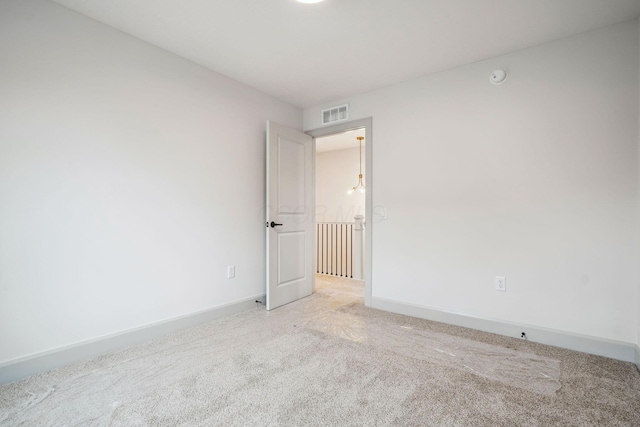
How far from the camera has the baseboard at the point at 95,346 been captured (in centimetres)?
185

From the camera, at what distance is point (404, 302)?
3.17 metres

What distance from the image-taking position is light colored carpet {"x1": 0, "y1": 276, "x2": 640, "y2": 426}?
152cm

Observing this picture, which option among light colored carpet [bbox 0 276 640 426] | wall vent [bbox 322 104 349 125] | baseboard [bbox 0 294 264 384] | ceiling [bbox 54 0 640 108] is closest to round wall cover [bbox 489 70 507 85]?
ceiling [bbox 54 0 640 108]

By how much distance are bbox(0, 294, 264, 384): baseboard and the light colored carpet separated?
75mm

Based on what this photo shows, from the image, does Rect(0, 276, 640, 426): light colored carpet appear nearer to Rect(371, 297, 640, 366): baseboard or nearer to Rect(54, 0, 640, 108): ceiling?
Rect(371, 297, 640, 366): baseboard

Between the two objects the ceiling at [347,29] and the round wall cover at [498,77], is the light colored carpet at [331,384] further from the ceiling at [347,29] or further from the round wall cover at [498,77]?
the ceiling at [347,29]

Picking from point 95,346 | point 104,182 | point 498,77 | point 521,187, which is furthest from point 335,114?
point 95,346

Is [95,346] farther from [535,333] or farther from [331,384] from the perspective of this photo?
[535,333]

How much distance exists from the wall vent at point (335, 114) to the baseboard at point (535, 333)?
7.30 feet

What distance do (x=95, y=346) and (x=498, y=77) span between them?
390 centimetres

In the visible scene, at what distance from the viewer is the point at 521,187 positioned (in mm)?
2549

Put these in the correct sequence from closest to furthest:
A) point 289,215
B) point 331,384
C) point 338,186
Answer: point 331,384 → point 289,215 → point 338,186

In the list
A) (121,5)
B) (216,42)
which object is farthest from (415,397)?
(121,5)

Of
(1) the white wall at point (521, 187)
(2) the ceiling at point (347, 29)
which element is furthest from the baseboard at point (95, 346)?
(2) the ceiling at point (347, 29)
